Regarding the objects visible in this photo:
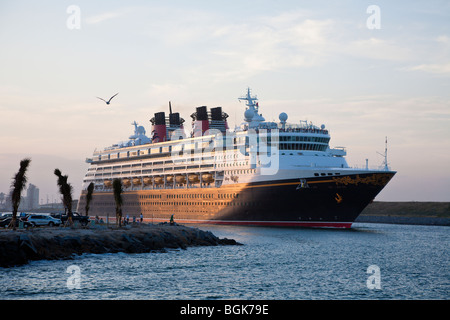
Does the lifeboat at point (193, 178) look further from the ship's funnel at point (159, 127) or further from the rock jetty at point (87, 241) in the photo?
the rock jetty at point (87, 241)

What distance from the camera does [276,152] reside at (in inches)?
2454

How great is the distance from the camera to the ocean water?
23.5 metres

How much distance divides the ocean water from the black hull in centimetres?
1405

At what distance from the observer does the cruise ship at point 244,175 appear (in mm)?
57156

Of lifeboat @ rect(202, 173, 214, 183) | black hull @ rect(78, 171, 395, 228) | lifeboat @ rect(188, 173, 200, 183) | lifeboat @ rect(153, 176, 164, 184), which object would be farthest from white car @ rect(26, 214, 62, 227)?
lifeboat @ rect(153, 176, 164, 184)

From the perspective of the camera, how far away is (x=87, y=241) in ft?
119

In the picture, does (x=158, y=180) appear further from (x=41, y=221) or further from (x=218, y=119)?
(x=41, y=221)

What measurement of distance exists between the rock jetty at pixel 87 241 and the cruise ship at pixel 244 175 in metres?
15.5

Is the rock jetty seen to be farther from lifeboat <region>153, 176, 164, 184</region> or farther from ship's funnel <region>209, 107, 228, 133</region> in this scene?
ship's funnel <region>209, 107, 228, 133</region>

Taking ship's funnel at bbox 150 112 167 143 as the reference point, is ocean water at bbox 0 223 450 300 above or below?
below

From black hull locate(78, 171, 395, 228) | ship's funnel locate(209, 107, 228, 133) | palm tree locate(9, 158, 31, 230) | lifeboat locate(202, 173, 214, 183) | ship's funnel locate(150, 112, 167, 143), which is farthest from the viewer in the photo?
ship's funnel locate(150, 112, 167, 143)

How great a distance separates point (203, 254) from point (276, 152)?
26.8 m

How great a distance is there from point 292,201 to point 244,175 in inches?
322
